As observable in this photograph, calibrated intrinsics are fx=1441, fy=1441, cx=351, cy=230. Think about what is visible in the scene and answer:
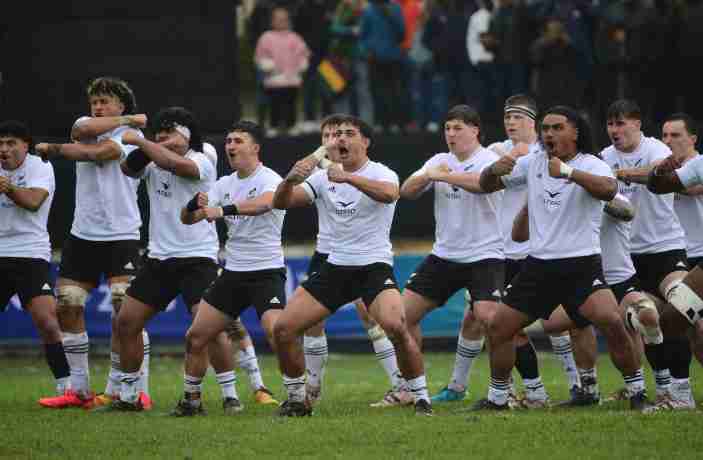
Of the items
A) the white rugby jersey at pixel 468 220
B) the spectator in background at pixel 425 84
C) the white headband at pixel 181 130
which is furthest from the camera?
the spectator in background at pixel 425 84

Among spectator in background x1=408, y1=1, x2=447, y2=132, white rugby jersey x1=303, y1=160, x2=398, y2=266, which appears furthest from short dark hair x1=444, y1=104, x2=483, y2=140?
spectator in background x1=408, y1=1, x2=447, y2=132

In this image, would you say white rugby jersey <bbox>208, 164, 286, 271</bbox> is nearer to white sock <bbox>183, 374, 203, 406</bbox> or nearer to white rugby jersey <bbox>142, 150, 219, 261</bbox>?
white rugby jersey <bbox>142, 150, 219, 261</bbox>

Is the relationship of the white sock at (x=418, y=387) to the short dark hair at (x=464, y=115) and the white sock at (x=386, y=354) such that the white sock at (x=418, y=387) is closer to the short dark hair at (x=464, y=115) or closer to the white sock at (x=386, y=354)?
the white sock at (x=386, y=354)

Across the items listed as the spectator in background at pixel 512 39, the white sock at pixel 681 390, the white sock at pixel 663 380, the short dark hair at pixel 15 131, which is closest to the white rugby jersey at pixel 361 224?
the white sock at pixel 663 380

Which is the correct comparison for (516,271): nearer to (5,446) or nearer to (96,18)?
(5,446)

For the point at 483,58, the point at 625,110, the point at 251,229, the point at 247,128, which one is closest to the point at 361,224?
the point at 251,229

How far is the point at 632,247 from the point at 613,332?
1.61m

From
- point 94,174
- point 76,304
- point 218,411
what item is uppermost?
point 94,174

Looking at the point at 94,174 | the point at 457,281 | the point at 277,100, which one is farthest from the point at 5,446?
the point at 277,100

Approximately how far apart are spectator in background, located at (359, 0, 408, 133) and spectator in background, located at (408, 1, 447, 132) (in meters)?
0.26

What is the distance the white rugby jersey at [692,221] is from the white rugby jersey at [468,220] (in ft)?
5.65

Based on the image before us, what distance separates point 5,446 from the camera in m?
10.9

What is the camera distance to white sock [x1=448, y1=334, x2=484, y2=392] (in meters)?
13.5

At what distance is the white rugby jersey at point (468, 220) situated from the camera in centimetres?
1288
